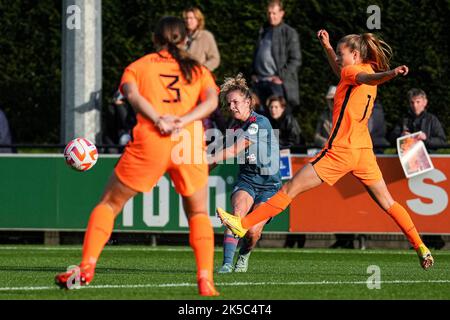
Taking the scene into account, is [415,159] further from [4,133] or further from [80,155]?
[4,133]

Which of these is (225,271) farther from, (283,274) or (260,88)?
(260,88)

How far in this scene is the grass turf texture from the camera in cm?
944

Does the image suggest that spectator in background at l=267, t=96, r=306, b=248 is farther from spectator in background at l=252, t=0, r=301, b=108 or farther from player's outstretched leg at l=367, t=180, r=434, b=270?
player's outstretched leg at l=367, t=180, r=434, b=270

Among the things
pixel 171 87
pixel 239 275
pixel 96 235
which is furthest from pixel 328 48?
pixel 96 235

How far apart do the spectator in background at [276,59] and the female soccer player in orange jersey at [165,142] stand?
8.93 m

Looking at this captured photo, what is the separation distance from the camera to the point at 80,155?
11.9 m

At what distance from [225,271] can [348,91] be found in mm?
2046

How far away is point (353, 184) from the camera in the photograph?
1638cm

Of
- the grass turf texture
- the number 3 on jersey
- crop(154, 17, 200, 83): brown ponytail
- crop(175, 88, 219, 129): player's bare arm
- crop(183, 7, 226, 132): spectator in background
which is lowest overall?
the grass turf texture

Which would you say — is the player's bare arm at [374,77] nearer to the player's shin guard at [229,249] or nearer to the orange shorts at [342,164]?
the orange shorts at [342,164]

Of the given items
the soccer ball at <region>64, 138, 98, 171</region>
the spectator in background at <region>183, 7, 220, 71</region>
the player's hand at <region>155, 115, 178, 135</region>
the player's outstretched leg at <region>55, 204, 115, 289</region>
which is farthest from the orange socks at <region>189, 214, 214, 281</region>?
the spectator in background at <region>183, 7, 220, 71</region>

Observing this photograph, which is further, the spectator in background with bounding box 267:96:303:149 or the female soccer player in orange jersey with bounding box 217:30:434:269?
the spectator in background with bounding box 267:96:303:149

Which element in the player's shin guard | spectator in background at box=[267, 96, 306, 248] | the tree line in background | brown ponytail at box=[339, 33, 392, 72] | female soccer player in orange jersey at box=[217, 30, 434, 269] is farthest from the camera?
the tree line in background
